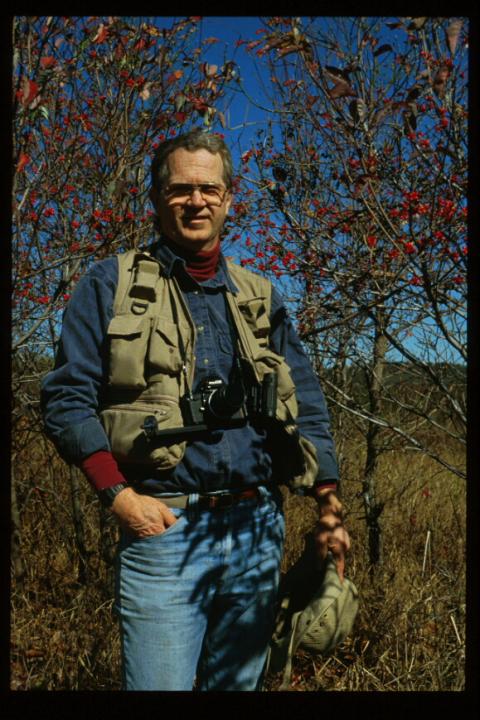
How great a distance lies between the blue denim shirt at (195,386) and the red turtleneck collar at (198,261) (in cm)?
3

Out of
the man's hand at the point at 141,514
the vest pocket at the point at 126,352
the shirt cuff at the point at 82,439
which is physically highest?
the vest pocket at the point at 126,352

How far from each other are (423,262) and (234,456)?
1015mm

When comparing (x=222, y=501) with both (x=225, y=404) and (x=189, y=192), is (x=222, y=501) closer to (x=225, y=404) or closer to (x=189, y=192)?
(x=225, y=404)

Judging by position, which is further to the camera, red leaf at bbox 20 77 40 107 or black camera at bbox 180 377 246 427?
red leaf at bbox 20 77 40 107

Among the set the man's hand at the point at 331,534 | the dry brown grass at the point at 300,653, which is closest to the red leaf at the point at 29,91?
the man's hand at the point at 331,534

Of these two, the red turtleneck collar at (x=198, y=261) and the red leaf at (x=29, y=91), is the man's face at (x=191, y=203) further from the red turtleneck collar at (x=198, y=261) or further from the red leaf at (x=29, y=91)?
the red leaf at (x=29, y=91)

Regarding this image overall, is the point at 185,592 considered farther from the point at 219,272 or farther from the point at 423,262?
the point at 423,262

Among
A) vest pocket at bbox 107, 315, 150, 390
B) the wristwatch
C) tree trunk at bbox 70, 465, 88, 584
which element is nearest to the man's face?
vest pocket at bbox 107, 315, 150, 390

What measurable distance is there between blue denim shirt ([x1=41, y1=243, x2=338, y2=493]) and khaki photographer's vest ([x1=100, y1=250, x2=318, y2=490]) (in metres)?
0.04

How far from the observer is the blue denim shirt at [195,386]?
1.75 m

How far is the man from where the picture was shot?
5.87 feet

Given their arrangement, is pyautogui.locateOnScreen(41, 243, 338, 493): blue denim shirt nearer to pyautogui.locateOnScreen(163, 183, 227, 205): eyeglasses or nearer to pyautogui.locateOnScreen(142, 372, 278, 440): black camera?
pyautogui.locateOnScreen(142, 372, 278, 440): black camera

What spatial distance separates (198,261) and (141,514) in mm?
842
